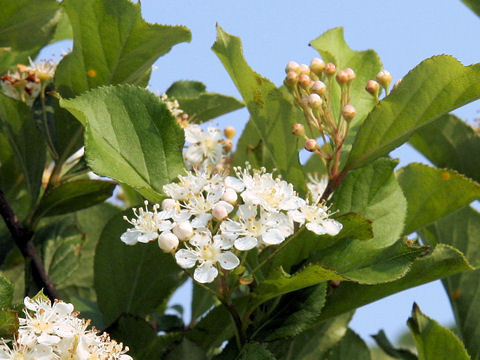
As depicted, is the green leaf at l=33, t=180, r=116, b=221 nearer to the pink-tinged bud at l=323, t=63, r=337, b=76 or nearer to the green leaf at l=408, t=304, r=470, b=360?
the pink-tinged bud at l=323, t=63, r=337, b=76

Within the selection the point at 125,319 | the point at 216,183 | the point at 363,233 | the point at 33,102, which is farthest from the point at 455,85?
the point at 33,102

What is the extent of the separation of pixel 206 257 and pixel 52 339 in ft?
1.30

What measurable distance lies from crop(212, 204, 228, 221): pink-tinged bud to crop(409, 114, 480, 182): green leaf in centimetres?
100

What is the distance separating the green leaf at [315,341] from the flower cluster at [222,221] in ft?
1.49

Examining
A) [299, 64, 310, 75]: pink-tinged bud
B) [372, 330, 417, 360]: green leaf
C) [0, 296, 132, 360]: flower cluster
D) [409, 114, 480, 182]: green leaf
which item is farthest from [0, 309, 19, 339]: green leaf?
[409, 114, 480, 182]: green leaf

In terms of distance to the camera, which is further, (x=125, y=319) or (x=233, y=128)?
(x=233, y=128)

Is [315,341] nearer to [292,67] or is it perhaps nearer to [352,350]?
[352,350]

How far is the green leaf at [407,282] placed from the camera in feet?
5.86

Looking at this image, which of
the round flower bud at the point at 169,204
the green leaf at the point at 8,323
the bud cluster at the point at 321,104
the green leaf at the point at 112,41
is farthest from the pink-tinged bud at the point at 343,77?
the green leaf at the point at 8,323

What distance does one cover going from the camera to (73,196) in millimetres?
2297

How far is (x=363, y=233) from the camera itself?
1.80m

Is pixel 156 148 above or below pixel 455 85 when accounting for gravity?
below

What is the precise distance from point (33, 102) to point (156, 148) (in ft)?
2.38

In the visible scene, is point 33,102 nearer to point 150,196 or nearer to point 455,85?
point 150,196
